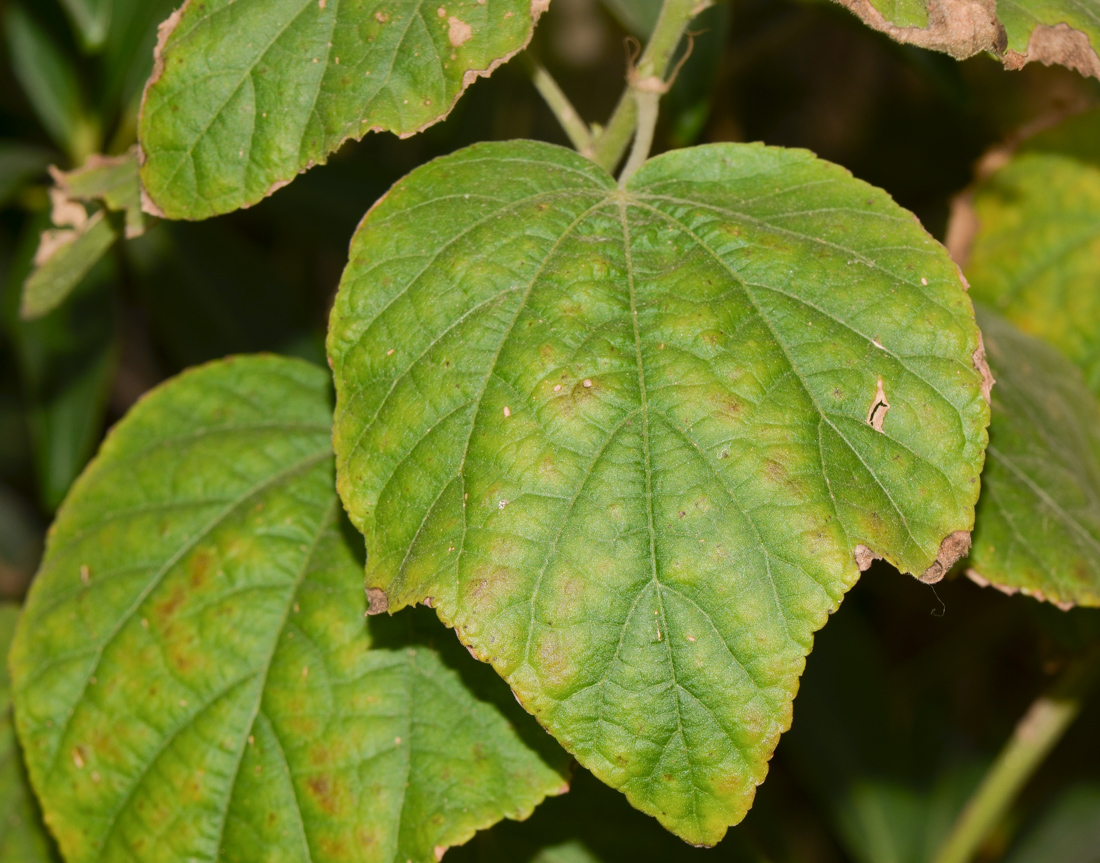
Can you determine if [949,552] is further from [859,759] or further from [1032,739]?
[859,759]

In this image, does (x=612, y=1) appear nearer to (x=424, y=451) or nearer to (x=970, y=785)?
(x=424, y=451)

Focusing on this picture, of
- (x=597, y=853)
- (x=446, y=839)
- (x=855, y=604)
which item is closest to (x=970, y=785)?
(x=855, y=604)

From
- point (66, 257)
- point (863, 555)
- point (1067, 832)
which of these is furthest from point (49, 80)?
point (1067, 832)

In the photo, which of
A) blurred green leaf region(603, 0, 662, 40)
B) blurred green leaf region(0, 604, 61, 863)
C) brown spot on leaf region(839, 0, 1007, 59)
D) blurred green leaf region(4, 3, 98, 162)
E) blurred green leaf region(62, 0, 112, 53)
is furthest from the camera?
blurred green leaf region(4, 3, 98, 162)

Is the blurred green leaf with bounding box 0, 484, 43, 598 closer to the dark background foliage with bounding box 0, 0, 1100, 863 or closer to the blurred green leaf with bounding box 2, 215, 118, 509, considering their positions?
the dark background foliage with bounding box 0, 0, 1100, 863

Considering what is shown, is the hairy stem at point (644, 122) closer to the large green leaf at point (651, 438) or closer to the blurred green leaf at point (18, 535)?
the large green leaf at point (651, 438)

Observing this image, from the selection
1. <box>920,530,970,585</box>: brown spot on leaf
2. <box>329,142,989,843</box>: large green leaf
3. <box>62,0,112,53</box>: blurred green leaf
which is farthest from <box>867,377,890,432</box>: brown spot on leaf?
<box>62,0,112,53</box>: blurred green leaf

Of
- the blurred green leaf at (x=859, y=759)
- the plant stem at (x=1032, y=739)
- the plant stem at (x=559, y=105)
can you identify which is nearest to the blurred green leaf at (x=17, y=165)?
the plant stem at (x=559, y=105)

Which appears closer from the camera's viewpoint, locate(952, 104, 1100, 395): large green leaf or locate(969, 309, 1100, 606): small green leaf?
locate(969, 309, 1100, 606): small green leaf
